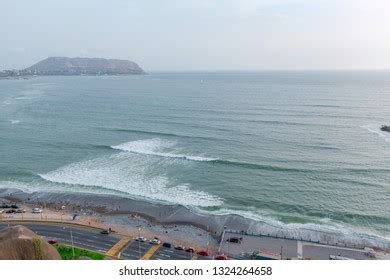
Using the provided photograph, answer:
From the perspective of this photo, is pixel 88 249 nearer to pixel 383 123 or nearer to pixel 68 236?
pixel 68 236

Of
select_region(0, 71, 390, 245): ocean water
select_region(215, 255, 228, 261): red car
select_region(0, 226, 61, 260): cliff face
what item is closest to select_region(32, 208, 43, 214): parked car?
select_region(0, 71, 390, 245): ocean water

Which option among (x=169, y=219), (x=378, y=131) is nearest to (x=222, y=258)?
(x=169, y=219)

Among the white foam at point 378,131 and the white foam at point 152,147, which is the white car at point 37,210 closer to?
the white foam at point 152,147

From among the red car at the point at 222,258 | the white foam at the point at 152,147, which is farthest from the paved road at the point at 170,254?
the white foam at the point at 152,147

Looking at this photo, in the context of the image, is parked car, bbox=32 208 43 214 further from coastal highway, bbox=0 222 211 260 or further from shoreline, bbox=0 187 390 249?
coastal highway, bbox=0 222 211 260

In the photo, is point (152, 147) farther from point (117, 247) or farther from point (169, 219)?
point (117, 247)

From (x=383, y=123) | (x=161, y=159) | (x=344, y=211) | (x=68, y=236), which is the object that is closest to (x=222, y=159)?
Answer: (x=161, y=159)
